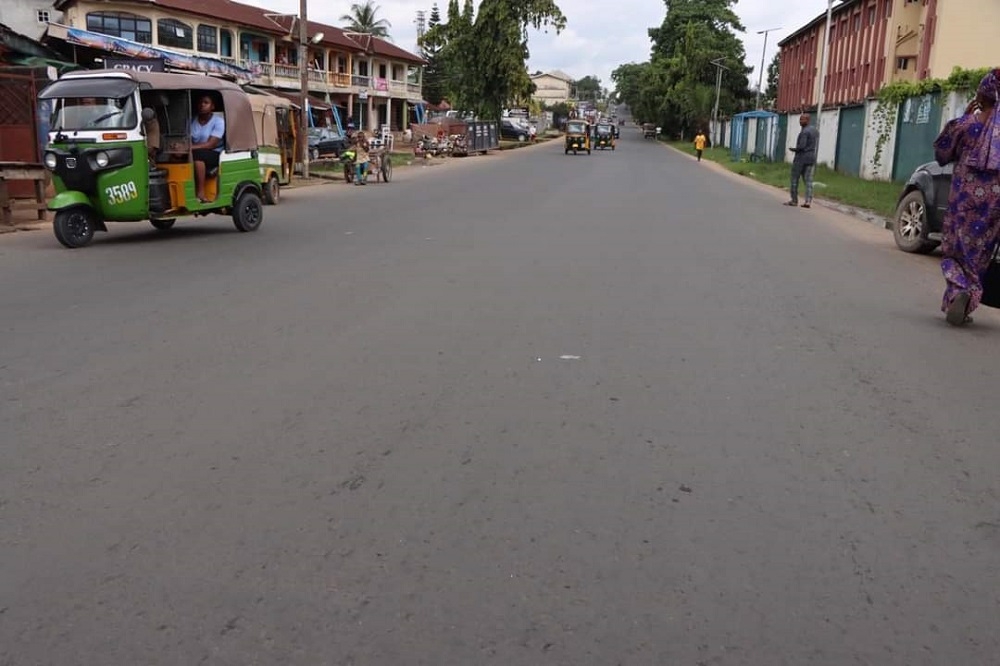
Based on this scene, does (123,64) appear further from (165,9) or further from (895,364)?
(165,9)

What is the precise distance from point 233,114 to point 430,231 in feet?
10.6

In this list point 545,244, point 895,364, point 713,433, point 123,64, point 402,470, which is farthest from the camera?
point 123,64

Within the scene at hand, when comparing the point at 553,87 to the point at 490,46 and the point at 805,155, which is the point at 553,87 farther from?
the point at 805,155

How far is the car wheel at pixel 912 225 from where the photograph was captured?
11188 mm

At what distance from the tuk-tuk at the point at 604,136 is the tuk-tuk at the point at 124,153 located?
46.4 meters

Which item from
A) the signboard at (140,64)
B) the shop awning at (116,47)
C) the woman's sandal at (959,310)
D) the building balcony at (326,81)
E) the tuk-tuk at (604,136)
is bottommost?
the woman's sandal at (959,310)

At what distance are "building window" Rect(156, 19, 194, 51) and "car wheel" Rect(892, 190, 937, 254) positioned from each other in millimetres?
38393

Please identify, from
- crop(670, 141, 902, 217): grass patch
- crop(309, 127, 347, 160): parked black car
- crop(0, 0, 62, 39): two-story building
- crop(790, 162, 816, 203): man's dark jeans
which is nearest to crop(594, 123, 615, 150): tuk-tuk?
crop(670, 141, 902, 217): grass patch

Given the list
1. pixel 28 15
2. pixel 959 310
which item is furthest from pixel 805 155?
pixel 28 15

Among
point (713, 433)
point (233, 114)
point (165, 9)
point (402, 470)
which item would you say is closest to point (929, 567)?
point (713, 433)

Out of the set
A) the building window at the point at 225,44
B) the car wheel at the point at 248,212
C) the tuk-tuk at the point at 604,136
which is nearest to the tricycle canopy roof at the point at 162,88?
the car wheel at the point at 248,212

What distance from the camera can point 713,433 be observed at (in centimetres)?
462

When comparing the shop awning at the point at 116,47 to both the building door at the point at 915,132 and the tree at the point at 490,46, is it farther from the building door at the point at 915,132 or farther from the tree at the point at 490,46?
the tree at the point at 490,46

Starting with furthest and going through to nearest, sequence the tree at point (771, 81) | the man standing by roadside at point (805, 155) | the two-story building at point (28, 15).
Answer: the tree at point (771, 81), the two-story building at point (28, 15), the man standing by roadside at point (805, 155)
